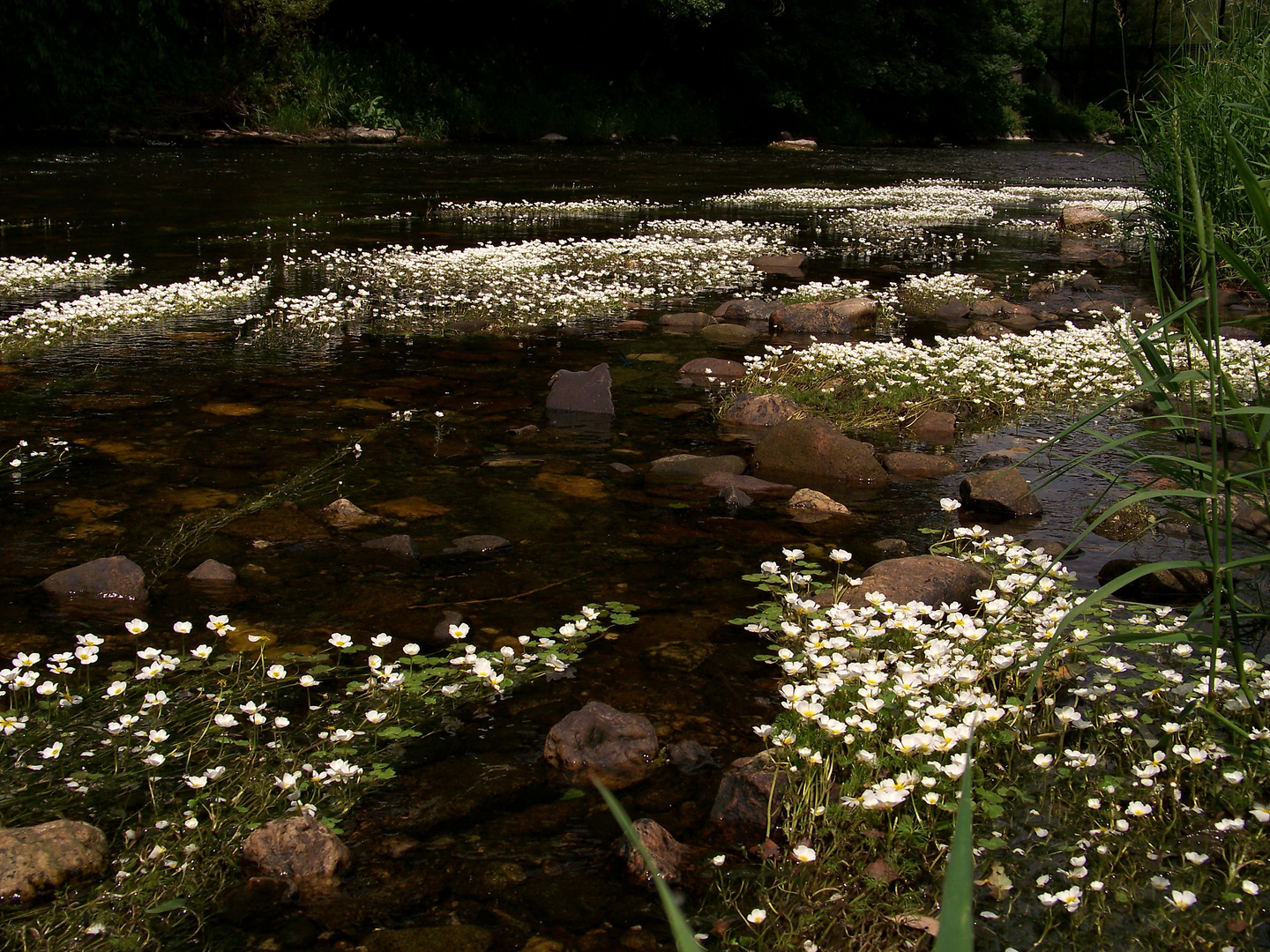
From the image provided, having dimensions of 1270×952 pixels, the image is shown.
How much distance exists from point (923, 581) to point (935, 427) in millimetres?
3327

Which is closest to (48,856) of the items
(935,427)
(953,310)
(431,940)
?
(431,940)

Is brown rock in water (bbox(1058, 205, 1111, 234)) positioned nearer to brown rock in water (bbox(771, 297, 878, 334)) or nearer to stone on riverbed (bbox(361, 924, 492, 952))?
brown rock in water (bbox(771, 297, 878, 334))

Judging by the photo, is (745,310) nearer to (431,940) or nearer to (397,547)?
(397,547)

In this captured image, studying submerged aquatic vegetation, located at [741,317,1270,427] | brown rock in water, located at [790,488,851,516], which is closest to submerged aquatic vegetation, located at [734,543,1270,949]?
brown rock in water, located at [790,488,851,516]

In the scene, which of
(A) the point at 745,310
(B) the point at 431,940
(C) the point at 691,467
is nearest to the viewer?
(B) the point at 431,940

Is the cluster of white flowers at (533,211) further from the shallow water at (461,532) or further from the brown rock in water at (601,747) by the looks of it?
the brown rock in water at (601,747)

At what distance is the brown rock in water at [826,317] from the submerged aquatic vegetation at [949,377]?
138 cm

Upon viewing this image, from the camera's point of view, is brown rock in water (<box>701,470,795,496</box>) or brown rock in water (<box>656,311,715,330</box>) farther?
brown rock in water (<box>656,311,715,330</box>)

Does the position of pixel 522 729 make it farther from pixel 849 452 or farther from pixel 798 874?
Result: pixel 849 452

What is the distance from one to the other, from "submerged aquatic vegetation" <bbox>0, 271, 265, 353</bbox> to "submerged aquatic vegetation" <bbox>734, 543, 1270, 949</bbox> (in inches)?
306

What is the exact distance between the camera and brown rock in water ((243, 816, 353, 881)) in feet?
9.96

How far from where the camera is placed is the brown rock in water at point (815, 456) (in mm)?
6754

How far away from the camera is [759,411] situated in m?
7.92

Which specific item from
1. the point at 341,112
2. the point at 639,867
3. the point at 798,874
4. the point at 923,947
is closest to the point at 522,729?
the point at 639,867
